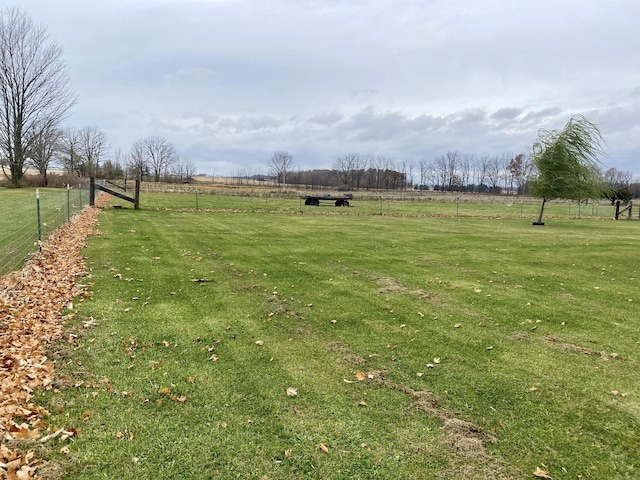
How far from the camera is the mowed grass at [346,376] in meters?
3.08

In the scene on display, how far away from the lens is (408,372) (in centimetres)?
445

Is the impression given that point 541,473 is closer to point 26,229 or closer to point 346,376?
point 346,376

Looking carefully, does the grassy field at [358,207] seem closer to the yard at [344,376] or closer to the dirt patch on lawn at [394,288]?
the dirt patch on lawn at [394,288]

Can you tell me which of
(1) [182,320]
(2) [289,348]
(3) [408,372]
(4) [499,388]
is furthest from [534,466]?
(1) [182,320]

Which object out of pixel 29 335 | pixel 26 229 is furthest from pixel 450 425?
pixel 26 229

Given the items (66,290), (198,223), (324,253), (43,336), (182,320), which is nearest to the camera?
(43,336)

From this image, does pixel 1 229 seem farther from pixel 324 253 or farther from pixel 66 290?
pixel 324 253

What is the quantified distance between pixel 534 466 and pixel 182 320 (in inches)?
180

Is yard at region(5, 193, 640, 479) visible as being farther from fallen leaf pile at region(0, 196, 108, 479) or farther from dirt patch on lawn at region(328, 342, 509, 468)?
fallen leaf pile at region(0, 196, 108, 479)

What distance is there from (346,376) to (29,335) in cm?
392

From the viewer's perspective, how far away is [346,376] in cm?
435

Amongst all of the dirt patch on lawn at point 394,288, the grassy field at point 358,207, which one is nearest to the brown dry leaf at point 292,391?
the dirt patch on lawn at point 394,288

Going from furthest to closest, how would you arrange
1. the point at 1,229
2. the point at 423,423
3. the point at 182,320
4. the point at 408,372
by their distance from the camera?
1. the point at 1,229
2. the point at 182,320
3. the point at 408,372
4. the point at 423,423

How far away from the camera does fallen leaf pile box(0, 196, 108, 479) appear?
3.18m
